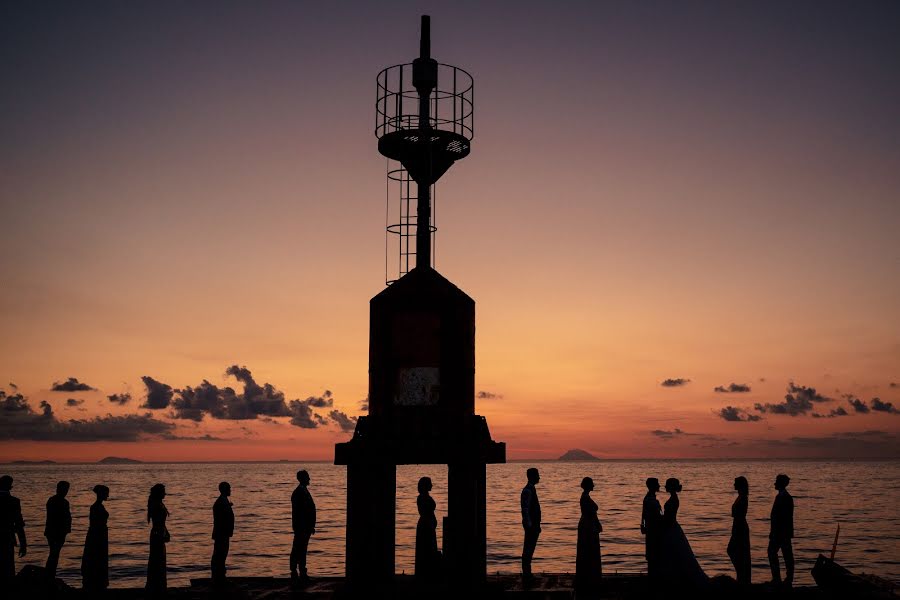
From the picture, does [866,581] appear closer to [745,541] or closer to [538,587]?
[745,541]

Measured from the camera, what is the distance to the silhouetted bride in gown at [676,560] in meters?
13.3

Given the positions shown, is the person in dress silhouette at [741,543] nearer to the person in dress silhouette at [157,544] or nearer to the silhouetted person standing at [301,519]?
the silhouetted person standing at [301,519]

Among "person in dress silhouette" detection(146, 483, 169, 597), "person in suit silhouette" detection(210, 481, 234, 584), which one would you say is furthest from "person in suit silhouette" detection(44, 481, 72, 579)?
"person in suit silhouette" detection(210, 481, 234, 584)

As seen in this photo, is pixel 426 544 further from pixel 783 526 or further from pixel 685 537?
pixel 783 526

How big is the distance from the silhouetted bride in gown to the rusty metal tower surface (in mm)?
4537

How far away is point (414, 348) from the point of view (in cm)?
1830

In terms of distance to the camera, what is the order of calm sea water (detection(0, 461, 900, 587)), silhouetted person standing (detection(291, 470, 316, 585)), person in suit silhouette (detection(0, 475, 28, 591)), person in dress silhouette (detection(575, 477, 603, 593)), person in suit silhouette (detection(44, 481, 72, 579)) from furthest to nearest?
1. calm sea water (detection(0, 461, 900, 587))
2. silhouetted person standing (detection(291, 470, 316, 585))
3. person in suit silhouette (detection(44, 481, 72, 579))
4. person in dress silhouette (detection(575, 477, 603, 593))
5. person in suit silhouette (detection(0, 475, 28, 591))

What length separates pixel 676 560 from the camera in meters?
13.4

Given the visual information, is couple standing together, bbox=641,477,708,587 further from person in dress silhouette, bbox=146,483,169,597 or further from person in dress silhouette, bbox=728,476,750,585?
person in dress silhouette, bbox=146,483,169,597

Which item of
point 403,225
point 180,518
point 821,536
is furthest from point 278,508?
point 403,225

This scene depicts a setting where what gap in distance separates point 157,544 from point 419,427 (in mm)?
5589

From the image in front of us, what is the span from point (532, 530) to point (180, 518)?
59.4m

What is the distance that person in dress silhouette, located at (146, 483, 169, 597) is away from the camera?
610 inches

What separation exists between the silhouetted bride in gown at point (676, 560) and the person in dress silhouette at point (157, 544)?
892cm
